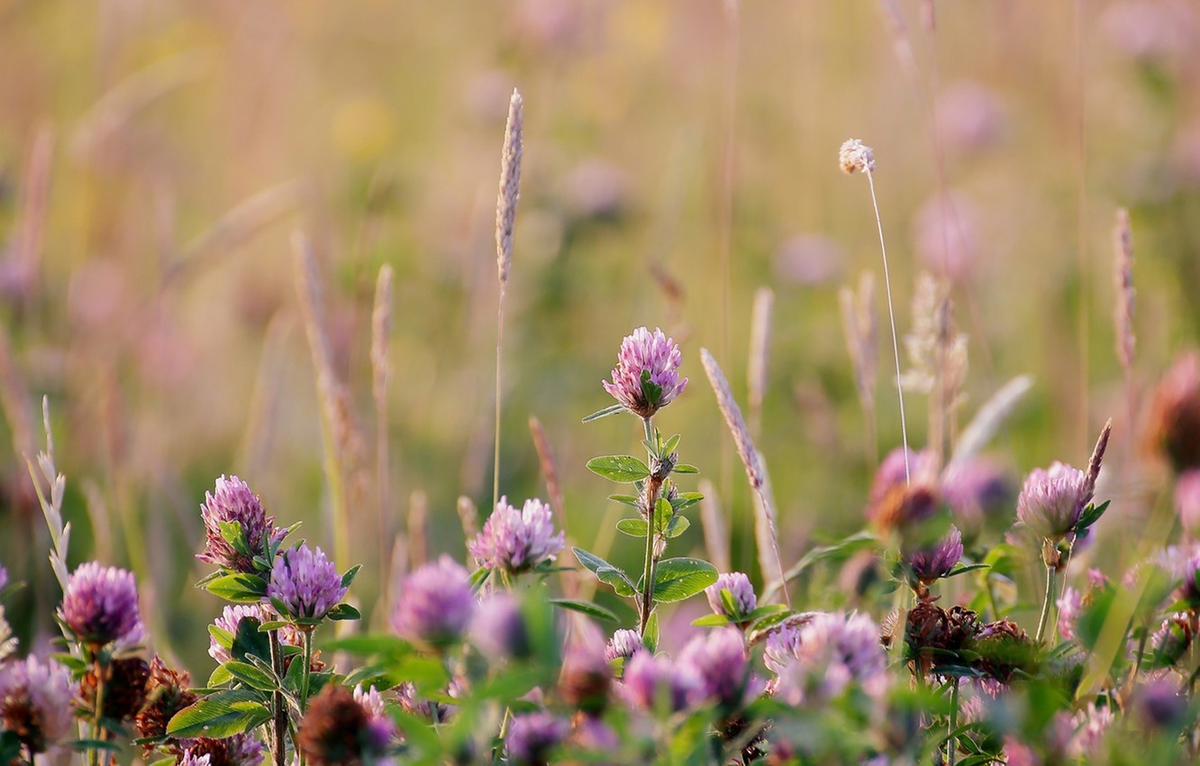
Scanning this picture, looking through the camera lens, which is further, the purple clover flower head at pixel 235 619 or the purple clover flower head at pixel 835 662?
the purple clover flower head at pixel 235 619

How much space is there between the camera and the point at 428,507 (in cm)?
249

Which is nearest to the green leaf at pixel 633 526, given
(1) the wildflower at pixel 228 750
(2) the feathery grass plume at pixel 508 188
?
(2) the feathery grass plume at pixel 508 188

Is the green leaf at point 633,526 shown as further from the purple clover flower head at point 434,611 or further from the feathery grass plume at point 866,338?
the feathery grass plume at point 866,338

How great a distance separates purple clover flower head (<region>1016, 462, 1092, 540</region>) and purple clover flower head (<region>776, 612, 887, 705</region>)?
20 centimetres

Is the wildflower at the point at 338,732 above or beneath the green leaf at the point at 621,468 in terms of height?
beneath

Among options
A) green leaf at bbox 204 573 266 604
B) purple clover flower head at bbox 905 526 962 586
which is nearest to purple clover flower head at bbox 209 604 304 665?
green leaf at bbox 204 573 266 604

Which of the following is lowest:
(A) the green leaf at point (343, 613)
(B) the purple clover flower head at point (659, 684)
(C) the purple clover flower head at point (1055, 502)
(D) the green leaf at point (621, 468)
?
(B) the purple clover flower head at point (659, 684)

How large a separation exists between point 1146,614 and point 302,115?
4.54m

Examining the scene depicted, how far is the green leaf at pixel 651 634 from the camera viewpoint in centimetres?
91

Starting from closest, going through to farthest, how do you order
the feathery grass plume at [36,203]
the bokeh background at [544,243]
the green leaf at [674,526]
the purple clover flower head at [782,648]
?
the purple clover flower head at [782,648], the green leaf at [674,526], the feathery grass plume at [36,203], the bokeh background at [544,243]

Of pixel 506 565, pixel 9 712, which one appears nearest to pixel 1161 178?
pixel 506 565

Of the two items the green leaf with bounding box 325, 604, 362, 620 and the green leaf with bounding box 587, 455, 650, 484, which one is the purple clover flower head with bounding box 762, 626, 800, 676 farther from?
the green leaf with bounding box 325, 604, 362, 620

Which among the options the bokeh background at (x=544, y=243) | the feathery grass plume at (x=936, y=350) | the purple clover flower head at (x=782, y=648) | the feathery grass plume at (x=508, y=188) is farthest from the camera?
the bokeh background at (x=544, y=243)

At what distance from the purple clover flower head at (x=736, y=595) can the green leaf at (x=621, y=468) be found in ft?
0.36
